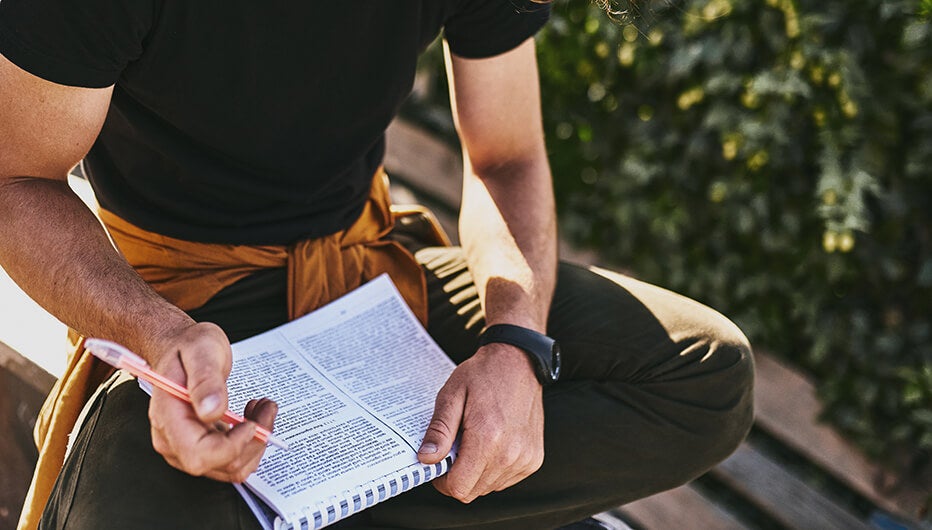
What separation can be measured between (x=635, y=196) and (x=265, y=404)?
1.52 meters

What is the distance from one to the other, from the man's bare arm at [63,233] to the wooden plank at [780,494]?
5.24 feet

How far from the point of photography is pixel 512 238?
1578 millimetres

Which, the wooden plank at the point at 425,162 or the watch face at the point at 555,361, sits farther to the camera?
the wooden plank at the point at 425,162

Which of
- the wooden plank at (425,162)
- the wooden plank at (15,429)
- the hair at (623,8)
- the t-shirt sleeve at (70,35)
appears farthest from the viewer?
the wooden plank at (425,162)

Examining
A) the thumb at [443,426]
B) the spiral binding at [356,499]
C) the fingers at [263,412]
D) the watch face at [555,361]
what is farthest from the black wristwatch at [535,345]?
the fingers at [263,412]

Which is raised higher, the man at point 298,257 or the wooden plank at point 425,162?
the man at point 298,257

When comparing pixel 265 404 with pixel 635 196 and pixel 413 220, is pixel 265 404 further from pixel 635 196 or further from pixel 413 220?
pixel 635 196

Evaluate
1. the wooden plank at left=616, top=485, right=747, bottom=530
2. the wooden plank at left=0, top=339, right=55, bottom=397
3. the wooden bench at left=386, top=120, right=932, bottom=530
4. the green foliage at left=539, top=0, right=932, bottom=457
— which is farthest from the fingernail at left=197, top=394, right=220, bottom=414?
the wooden plank at left=616, top=485, right=747, bottom=530

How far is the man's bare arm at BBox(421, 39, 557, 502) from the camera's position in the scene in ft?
4.00

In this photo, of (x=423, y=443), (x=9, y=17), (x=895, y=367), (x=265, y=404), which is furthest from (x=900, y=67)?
(x=9, y=17)

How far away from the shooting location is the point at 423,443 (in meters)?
1.16

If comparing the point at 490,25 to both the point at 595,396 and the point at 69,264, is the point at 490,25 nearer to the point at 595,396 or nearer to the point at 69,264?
the point at 595,396

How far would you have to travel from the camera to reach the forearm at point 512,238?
4.81 ft

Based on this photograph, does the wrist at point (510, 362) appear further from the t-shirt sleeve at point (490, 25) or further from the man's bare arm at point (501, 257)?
the t-shirt sleeve at point (490, 25)
